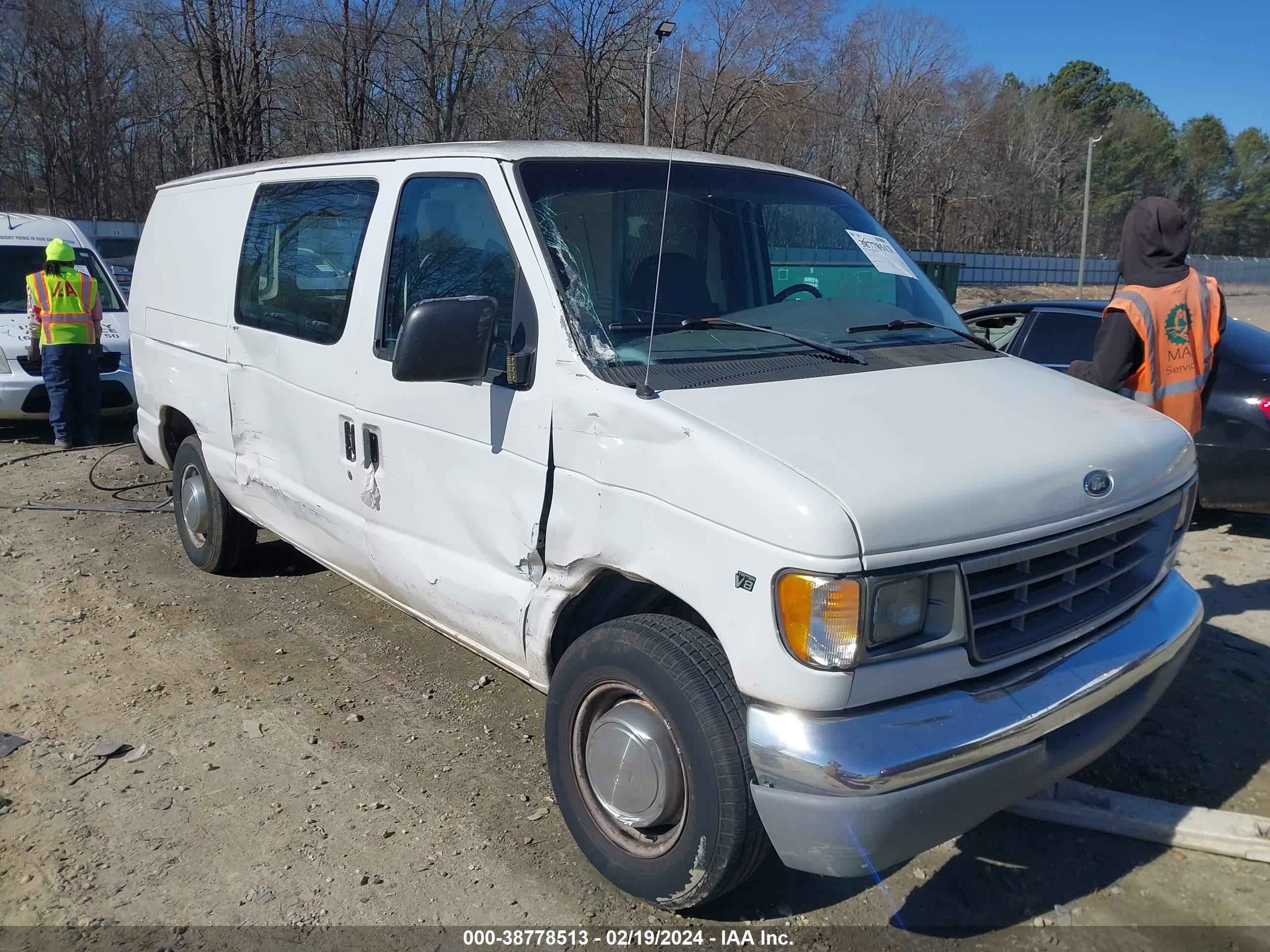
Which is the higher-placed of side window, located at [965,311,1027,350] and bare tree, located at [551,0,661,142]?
bare tree, located at [551,0,661,142]

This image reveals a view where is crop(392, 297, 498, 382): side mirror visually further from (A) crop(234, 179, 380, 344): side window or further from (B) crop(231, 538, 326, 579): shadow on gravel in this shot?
(B) crop(231, 538, 326, 579): shadow on gravel

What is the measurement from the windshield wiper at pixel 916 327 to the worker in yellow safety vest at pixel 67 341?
8076 mm

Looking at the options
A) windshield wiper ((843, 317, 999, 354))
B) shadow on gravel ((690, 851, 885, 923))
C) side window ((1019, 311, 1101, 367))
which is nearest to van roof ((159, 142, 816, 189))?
windshield wiper ((843, 317, 999, 354))

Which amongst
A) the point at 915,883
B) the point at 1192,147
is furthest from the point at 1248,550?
the point at 1192,147

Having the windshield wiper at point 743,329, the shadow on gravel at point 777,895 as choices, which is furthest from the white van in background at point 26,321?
the shadow on gravel at point 777,895

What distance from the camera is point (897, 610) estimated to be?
2.44m

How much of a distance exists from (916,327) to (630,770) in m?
1.98

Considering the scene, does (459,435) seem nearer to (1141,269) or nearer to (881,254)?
(881,254)

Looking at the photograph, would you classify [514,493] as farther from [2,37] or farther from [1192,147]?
[1192,147]

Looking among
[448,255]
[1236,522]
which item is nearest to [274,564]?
[448,255]

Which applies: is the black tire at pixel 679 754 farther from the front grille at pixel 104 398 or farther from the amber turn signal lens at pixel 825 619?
the front grille at pixel 104 398

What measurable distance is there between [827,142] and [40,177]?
27007mm

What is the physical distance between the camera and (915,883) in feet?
10.4

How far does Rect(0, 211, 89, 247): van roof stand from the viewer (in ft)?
34.4
